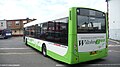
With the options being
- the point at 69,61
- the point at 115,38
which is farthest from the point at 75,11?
the point at 115,38

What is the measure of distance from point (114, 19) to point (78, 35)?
90.0 ft

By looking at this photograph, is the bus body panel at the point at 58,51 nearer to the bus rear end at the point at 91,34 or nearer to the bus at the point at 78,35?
the bus at the point at 78,35

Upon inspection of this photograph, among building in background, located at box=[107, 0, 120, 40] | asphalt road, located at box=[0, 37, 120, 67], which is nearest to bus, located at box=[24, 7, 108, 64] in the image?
asphalt road, located at box=[0, 37, 120, 67]

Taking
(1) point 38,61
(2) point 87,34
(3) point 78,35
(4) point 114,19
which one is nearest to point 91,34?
(2) point 87,34

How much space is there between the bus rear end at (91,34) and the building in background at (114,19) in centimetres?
2240

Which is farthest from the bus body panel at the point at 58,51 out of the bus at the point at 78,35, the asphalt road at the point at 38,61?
the asphalt road at the point at 38,61

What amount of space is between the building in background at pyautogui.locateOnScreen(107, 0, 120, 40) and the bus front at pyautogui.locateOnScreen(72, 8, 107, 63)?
22.4 m

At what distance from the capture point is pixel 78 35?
8.72 meters

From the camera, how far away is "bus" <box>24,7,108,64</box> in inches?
339

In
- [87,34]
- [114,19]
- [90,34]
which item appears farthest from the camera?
[114,19]

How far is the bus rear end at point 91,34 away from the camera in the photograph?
8859 mm

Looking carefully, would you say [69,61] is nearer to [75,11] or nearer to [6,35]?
[75,11]

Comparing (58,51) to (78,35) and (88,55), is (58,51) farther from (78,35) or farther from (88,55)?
(78,35)

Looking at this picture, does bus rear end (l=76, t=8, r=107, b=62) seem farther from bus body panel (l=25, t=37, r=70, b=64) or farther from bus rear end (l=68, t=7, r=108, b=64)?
bus body panel (l=25, t=37, r=70, b=64)
